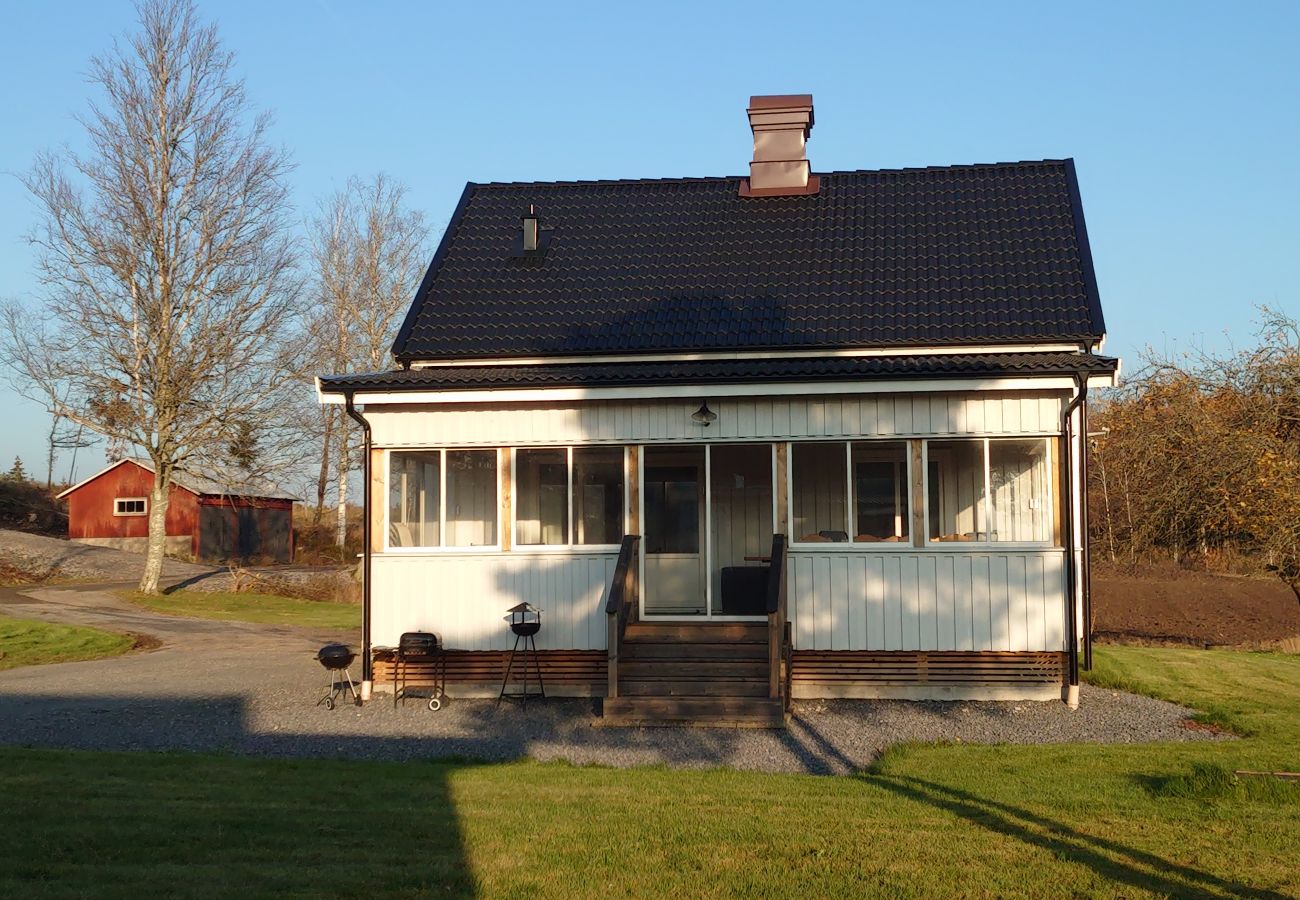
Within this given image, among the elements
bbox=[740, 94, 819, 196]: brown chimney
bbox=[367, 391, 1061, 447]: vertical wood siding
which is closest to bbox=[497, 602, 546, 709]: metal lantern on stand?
bbox=[367, 391, 1061, 447]: vertical wood siding

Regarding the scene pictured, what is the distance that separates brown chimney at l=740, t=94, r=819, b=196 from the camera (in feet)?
65.5

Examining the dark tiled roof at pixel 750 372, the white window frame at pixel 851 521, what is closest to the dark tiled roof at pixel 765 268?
the dark tiled roof at pixel 750 372

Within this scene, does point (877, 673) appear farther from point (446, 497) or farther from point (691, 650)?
point (446, 497)

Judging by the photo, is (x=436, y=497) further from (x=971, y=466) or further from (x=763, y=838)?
(x=763, y=838)

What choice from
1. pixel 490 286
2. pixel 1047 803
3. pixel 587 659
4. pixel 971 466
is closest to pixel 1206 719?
pixel 971 466

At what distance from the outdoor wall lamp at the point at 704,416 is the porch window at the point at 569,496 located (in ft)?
3.37

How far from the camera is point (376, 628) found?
15.2 meters

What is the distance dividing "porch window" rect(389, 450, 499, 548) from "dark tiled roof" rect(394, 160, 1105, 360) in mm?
1487

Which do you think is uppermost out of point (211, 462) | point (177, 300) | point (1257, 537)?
point (177, 300)

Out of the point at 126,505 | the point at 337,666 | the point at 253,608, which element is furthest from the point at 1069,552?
the point at 126,505

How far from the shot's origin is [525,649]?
15.0m

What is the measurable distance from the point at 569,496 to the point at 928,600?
4.36 m

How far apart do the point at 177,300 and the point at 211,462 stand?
414cm

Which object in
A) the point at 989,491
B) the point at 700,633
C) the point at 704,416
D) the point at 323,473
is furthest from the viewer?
the point at 323,473
